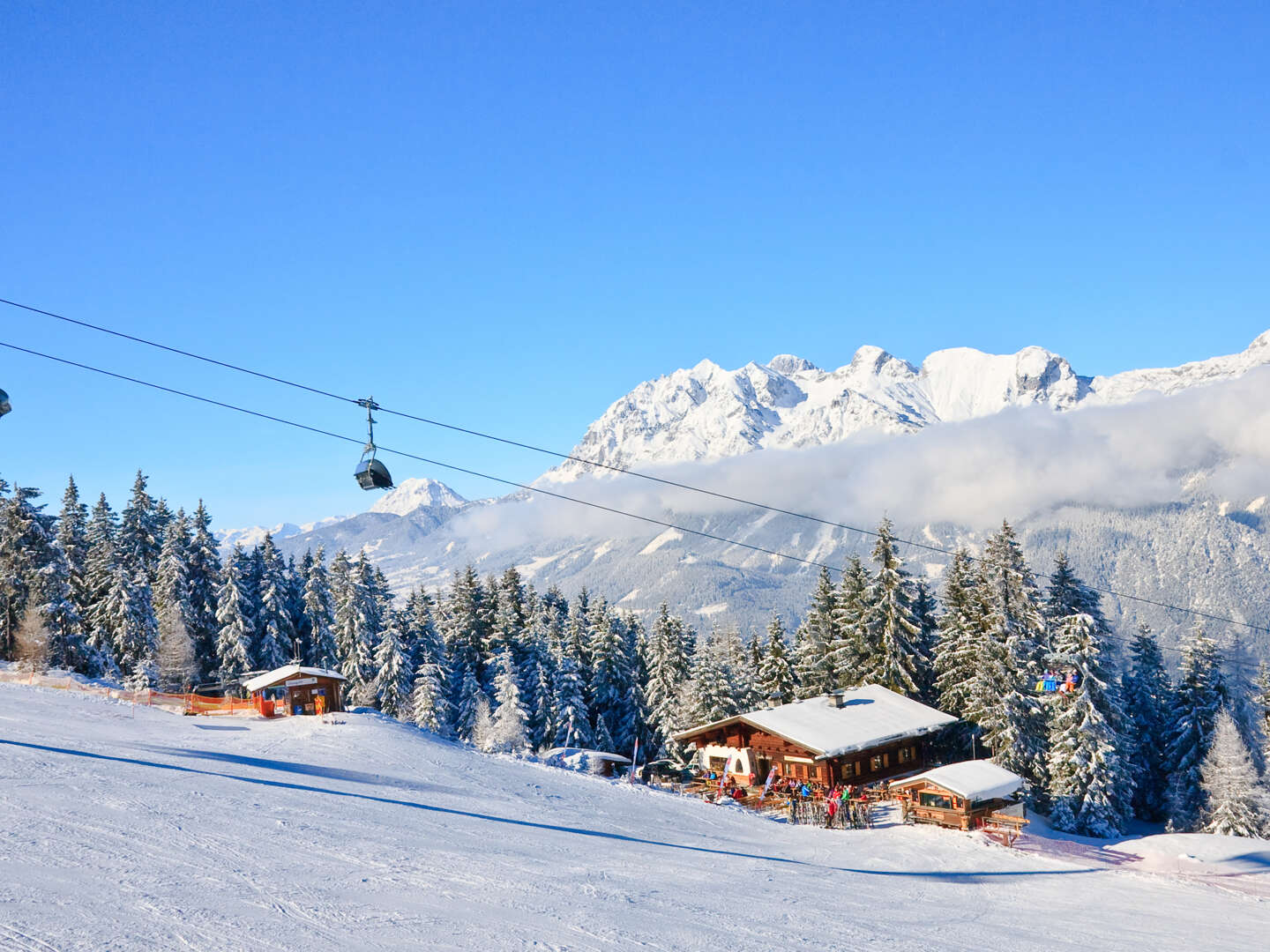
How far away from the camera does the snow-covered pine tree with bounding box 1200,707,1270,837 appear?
50656 mm

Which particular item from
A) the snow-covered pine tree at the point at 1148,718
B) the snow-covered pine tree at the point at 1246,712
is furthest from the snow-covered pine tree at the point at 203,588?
the snow-covered pine tree at the point at 1246,712

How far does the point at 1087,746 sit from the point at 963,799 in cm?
1296

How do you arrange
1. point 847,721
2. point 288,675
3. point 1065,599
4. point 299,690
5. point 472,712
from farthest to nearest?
point 472,712 < point 1065,599 < point 847,721 < point 288,675 < point 299,690

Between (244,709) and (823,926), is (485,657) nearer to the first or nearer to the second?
(244,709)

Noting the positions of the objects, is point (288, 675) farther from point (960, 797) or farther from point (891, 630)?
point (891, 630)

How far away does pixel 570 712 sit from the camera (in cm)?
6569

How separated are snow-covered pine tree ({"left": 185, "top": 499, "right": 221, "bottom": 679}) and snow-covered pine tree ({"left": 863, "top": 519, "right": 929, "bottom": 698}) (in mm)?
46294

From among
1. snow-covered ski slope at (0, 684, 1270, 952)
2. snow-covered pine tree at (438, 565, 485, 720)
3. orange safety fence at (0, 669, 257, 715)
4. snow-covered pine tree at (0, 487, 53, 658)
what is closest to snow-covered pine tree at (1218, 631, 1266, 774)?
snow-covered ski slope at (0, 684, 1270, 952)

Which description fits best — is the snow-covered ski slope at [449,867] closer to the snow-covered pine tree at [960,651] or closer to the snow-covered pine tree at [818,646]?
the snow-covered pine tree at [960,651]

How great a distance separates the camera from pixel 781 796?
43156mm

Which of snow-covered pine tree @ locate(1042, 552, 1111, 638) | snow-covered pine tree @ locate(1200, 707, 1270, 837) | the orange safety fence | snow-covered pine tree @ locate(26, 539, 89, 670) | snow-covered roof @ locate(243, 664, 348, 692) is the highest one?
snow-covered pine tree @ locate(1042, 552, 1111, 638)

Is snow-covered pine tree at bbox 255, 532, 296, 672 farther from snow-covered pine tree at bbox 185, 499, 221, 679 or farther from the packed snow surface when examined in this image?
the packed snow surface

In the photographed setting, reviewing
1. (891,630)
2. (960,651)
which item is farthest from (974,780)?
(891,630)

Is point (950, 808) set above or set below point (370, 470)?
below
